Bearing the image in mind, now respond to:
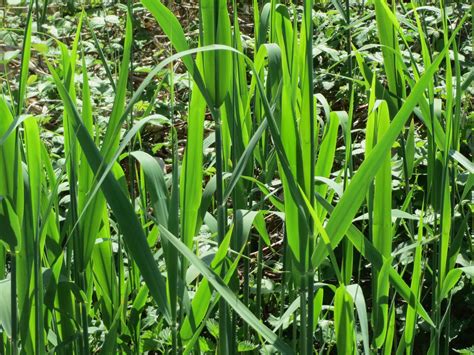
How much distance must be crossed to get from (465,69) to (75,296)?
1.76 metres

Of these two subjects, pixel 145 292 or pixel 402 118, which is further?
pixel 145 292

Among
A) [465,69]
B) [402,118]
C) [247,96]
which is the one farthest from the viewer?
[465,69]

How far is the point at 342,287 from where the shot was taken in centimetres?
110

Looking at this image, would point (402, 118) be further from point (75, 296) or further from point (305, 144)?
point (75, 296)

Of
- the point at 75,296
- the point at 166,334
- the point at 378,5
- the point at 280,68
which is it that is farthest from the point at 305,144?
the point at 166,334

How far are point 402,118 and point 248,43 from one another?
73.1 inches

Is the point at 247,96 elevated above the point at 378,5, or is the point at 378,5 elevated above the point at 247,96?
the point at 378,5

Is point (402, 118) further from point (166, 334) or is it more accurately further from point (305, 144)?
point (166, 334)

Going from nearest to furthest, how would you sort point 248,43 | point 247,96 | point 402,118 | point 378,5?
point 402,118 < point 378,5 < point 247,96 < point 248,43

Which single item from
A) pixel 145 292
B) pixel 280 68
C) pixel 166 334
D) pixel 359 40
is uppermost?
pixel 359 40

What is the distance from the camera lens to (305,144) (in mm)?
1062

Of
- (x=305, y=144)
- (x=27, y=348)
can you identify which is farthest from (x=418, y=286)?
(x=27, y=348)

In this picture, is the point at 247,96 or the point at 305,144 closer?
the point at 305,144

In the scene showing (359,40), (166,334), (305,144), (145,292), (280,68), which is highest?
(359,40)
